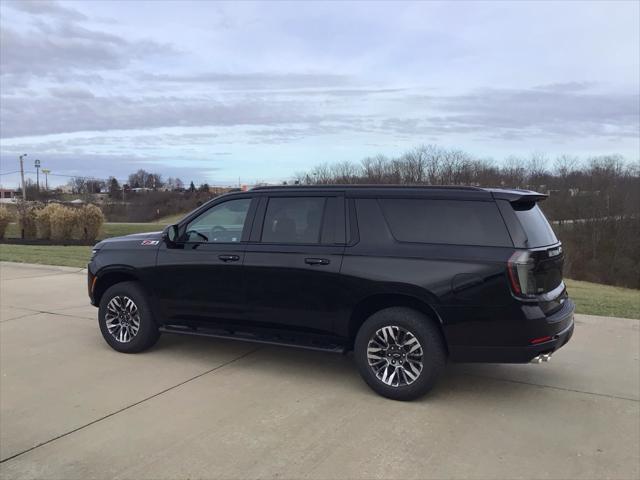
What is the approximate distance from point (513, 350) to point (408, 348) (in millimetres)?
833

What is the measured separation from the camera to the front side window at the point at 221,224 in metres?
5.54

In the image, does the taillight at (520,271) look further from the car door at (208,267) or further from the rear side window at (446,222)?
the car door at (208,267)

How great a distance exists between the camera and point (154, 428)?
410 centimetres

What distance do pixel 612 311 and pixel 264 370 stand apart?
19.9 ft

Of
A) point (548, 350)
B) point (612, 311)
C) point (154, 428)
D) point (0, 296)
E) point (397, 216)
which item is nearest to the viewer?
point (154, 428)

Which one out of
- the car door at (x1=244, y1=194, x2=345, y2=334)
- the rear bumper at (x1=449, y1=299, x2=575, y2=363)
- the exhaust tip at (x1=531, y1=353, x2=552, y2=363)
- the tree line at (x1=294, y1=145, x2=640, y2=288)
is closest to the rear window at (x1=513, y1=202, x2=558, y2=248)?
the rear bumper at (x1=449, y1=299, x2=575, y2=363)

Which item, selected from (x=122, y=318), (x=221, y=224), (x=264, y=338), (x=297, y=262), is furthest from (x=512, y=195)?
(x=122, y=318)

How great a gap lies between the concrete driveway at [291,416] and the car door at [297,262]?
64 centimetres

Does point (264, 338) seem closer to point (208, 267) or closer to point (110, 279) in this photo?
point (208, 267)

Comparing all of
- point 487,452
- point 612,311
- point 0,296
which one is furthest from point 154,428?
point 612,311

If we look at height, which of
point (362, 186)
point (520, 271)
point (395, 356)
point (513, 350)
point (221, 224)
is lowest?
point (395, 356)

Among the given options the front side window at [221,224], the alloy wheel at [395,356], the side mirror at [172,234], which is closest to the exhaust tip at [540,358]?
the alloy wheel at [395,356]

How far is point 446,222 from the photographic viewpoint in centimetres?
462

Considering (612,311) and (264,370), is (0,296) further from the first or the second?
(612,311)
